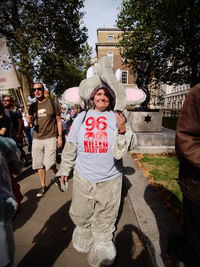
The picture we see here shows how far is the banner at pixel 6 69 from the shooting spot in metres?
2.68

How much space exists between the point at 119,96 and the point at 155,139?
204 inches

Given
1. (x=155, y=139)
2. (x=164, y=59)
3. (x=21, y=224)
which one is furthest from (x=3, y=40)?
(x=164, y=59)

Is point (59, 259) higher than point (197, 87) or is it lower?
lower

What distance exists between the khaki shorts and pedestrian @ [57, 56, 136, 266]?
1584 mm

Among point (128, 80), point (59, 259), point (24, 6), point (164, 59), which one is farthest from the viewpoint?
point (128, 80)

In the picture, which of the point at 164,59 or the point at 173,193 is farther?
the point at 164,59

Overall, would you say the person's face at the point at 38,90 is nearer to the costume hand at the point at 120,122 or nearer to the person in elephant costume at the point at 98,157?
the person in elephant costume at the point at 98,157

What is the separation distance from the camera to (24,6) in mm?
9828

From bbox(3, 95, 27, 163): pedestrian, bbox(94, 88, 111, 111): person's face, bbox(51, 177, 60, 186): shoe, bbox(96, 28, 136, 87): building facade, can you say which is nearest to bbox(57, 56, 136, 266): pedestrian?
bbox(94, 88, 111, 111): person's face

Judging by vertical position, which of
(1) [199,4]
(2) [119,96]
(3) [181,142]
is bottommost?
(3) [181,142]

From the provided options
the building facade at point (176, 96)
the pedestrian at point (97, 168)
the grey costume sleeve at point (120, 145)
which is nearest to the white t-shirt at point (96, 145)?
the pedestrian at point (97, 168)

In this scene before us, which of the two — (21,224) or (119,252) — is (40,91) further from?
(119,252)

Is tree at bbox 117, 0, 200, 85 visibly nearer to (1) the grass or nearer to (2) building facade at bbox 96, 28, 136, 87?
(1) the grass

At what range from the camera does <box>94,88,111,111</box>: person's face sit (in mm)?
1829
